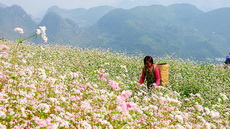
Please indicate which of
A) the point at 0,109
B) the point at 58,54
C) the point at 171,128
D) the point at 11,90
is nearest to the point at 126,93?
the point at 171,128

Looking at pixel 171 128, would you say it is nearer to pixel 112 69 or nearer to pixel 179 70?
pixel 112 69

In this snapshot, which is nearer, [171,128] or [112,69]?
[171,128]

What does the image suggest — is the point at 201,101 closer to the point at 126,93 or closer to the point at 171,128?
the point at 171,128

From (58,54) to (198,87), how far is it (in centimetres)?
956

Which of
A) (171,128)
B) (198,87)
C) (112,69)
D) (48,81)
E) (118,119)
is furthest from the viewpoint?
(112,69)

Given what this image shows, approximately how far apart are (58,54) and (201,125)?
13.0 meters

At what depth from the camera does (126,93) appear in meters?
4.19

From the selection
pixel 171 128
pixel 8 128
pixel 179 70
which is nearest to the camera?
pixel 8 128

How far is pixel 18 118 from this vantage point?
405 centimetres

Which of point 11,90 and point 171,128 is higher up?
point 11,90

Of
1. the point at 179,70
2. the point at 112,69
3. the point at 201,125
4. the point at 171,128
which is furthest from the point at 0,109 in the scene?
the point at 179,70

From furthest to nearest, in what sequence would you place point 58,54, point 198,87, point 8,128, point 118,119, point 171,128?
1. point 58,54
2. point 198,87
3. point 171,128
4. point 118,119
5. point 8,128

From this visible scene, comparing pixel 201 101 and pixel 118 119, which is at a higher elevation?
pixel 118 119

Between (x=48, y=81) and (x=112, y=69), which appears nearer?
(x=48, y=81)
